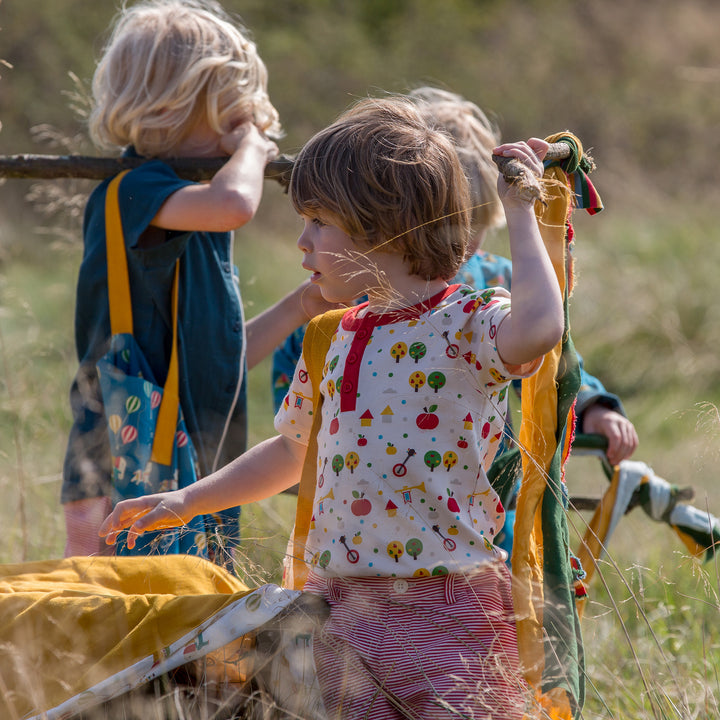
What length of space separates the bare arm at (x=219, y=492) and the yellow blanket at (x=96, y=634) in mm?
169

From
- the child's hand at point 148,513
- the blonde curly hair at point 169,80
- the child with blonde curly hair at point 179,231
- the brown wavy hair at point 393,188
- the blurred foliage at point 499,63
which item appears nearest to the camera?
the brown wavy hair at point 393,188

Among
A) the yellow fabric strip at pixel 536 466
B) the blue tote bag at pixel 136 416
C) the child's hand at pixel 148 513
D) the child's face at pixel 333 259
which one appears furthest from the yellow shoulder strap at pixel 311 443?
the blue tote bag at pixel 136 416

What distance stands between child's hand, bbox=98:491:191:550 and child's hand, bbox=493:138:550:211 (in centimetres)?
93

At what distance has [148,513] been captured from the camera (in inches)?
78.2

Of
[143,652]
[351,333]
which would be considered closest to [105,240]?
[351,333]

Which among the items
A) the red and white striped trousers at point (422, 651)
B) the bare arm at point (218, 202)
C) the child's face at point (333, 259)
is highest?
the bare arm at point (218, 202)

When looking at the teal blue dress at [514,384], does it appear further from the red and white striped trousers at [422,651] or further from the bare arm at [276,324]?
the red and white striped trousers at [422,651]

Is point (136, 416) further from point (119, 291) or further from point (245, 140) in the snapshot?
point (245, 140)

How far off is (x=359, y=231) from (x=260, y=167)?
41.0 inches

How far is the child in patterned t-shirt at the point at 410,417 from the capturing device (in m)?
1.65

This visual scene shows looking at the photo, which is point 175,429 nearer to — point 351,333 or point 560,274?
point 351,333

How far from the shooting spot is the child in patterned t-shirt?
5.42ft

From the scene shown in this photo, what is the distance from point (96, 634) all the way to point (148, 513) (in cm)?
28

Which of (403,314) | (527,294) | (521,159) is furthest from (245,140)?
(527,294)
